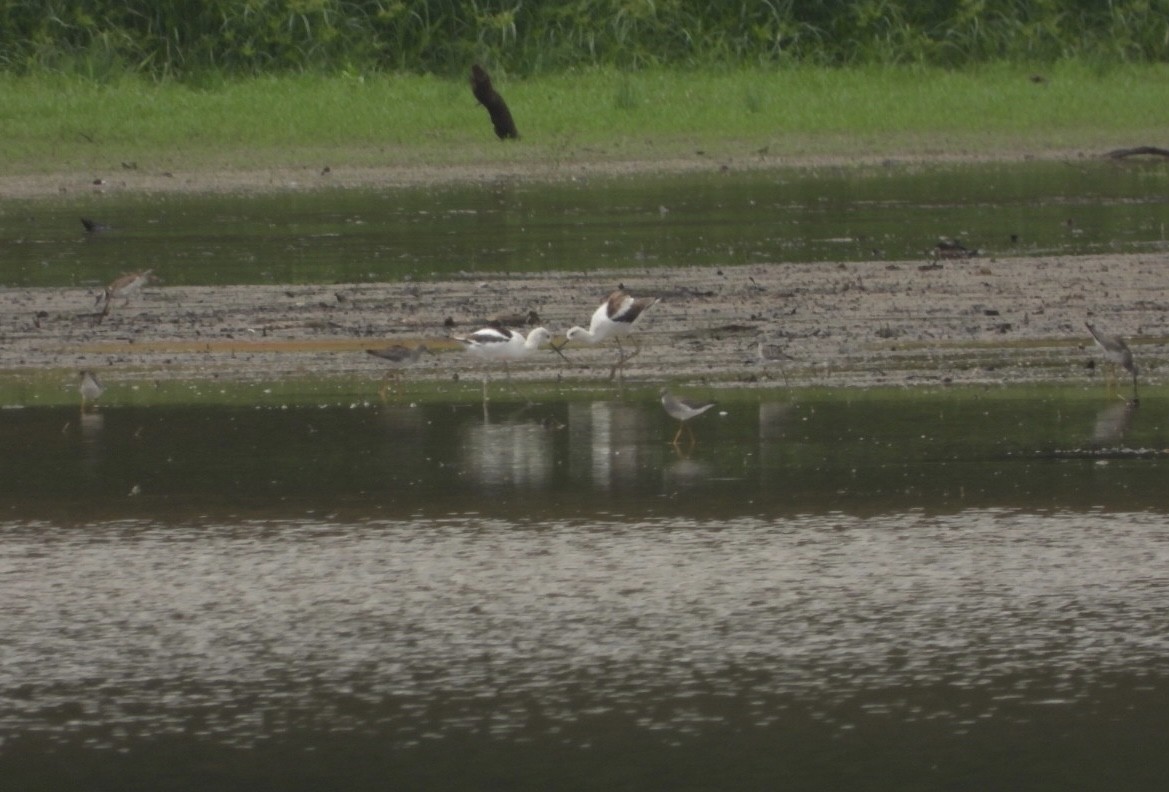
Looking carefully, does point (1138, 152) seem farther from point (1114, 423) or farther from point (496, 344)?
point (1114, 423)

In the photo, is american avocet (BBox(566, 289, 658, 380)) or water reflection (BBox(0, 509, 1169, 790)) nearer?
water reflection (BBox(0, 509, 1169, 790))

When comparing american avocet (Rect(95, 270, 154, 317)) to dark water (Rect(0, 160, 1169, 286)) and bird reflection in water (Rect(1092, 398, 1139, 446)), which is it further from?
bird reflection in water (Rect(1092, 398, 1139, 446))

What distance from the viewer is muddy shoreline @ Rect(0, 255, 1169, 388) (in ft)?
37.0

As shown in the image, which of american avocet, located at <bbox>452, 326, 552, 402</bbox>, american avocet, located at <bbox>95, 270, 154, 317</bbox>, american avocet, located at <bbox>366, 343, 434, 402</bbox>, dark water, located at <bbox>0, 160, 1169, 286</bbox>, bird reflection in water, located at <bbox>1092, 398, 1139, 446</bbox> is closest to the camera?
bird reflection in water, located at <bbox>1092, 398, 1139, 446</bbox>

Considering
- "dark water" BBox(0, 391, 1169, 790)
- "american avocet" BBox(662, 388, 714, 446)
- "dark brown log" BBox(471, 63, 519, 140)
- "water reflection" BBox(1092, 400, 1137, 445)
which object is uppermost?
"dark water" BBox(0, 391, 1169, 790)

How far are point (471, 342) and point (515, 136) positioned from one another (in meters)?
14.6

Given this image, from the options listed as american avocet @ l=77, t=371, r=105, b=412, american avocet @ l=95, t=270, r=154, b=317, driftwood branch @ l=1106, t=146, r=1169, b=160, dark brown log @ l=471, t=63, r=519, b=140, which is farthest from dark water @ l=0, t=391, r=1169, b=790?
dark brown log @ l=471, t=63, r=519, b=140

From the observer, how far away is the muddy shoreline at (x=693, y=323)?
444 inches

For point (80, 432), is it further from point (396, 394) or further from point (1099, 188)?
point (1099, 188)

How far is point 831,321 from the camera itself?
12609 millimetres

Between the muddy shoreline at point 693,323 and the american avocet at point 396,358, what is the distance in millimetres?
144

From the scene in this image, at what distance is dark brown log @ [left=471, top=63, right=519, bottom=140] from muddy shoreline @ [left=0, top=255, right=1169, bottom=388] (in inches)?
387

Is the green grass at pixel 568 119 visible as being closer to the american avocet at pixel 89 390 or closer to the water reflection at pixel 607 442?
the american avocet at pixel 89 390

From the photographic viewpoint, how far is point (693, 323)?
1278 cm
